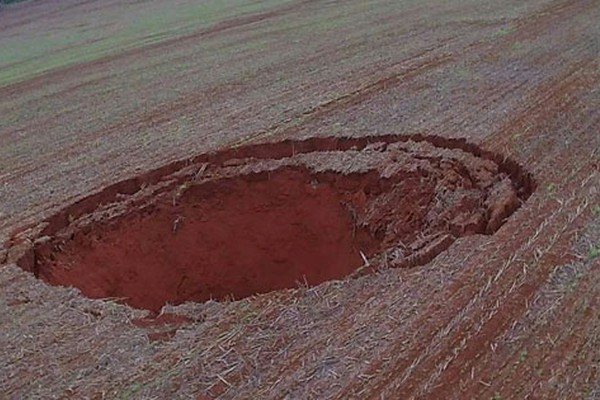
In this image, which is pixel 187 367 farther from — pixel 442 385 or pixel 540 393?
pixel 540 393

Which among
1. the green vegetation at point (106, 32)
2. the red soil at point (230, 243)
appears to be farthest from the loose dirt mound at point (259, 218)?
the green vegetation at point (106, 32)

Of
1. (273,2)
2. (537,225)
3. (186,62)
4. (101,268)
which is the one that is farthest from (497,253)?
(273,2)

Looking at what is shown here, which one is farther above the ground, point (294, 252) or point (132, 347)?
point (132, 347)

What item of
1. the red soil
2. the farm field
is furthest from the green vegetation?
the red soil

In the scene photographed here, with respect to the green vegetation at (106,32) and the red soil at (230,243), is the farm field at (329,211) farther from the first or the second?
the green vegetation at (106,32)

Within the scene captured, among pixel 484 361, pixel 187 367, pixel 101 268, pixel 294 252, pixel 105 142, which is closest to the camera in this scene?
pixel 484 361
